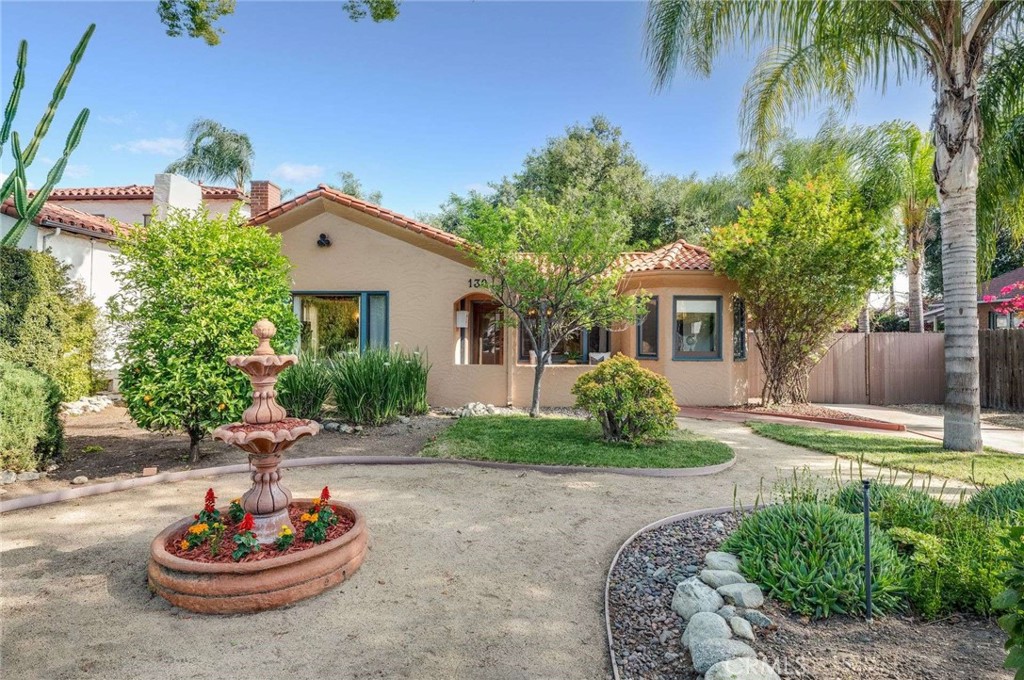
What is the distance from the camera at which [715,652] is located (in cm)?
278

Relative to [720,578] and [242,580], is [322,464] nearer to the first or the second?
[242,580]

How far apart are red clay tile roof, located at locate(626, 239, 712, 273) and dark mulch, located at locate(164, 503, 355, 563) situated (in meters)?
10.1

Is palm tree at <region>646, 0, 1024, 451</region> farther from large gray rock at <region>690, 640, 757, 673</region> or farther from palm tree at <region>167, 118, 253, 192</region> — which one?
palm tree at <region>167, 118, 253, 192</region>

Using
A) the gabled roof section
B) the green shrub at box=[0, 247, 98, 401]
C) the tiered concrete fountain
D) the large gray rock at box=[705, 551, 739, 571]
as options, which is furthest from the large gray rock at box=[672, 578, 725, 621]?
the green shrub at box=[0, 247, 98, 401]

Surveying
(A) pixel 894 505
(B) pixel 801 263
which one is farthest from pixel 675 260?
(A) pixel 894 505

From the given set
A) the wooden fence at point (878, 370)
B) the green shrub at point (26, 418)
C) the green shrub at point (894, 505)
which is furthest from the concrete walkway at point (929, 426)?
the green shrub at point (26, 418)

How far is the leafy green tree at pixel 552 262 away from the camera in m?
10.1

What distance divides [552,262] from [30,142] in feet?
26.7

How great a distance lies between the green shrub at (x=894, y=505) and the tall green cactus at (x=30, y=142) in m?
9.49

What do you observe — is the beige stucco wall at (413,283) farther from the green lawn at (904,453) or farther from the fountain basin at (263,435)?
the fountain basin at (263,435)

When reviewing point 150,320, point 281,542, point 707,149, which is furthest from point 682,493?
point 707,149

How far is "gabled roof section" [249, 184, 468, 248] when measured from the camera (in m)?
12.1

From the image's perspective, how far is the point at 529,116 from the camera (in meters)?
21.1

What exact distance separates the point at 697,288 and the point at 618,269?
3.31 meters
